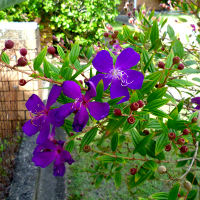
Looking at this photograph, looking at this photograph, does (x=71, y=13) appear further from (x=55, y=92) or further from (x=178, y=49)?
(x=55, y=92)

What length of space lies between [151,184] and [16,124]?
5.19 ft

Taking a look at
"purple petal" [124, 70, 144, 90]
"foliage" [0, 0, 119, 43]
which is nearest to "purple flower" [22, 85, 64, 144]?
"purple petal" [124, 70, 144, 90]

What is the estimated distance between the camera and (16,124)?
8.78 feet

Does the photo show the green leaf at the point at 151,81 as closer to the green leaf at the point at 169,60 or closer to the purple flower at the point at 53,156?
the green leaf at the point at 169,60

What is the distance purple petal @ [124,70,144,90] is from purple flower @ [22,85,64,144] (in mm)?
216

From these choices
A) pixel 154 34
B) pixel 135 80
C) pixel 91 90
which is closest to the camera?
pixel 91 90

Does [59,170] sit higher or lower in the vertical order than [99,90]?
lower

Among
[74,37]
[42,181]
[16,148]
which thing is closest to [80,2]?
[74,37]

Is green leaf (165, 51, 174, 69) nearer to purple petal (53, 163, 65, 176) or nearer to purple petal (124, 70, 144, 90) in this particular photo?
purple petal (124, 70, 144, 90)

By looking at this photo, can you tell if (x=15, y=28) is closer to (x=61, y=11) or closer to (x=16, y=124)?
(x=16, y=124)

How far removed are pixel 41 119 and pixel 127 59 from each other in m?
0.34

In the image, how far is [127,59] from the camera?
77 centimetres

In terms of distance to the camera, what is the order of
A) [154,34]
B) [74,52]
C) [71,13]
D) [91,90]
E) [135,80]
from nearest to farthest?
[91,90] → [135,80] → [74,52] → [154,34] → [71,13]

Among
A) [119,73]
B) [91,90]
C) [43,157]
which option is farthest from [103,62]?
[43,157]
